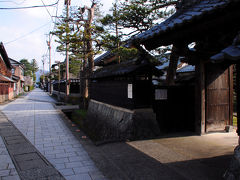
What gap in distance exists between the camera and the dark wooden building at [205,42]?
11.1ft

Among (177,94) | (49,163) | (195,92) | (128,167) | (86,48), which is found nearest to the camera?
(128,167)

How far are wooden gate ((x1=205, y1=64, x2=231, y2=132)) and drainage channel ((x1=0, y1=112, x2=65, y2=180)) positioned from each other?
19.2 feet

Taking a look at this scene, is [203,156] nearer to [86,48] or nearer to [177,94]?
[177,94]

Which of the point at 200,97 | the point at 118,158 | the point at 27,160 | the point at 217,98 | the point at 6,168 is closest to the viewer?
the point at 6,168

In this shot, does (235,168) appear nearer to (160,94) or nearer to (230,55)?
(230,55)

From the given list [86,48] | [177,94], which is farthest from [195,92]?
[86,48]

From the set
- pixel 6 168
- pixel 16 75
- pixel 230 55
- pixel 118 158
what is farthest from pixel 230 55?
pixel 16 75

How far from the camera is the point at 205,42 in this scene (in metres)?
4.59

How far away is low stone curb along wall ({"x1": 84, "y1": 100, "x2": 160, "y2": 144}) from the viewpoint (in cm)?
714

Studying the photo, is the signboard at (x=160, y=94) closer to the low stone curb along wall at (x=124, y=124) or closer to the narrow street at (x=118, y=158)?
the low stone curb along wall at (x=124, y=124)

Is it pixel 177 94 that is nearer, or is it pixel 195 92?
pixel 195 92

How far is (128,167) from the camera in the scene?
15.0 feet

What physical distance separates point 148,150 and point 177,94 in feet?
10.7

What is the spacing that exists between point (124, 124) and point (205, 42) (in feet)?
14.9
